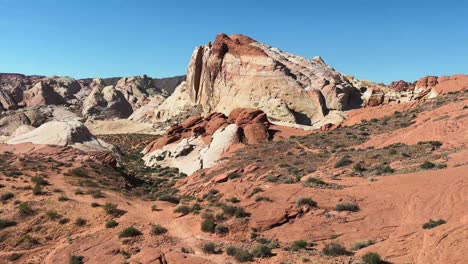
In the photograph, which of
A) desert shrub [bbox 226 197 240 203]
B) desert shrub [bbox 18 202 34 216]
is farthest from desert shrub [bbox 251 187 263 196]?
desert shrub [bbox 18 202 34 216]

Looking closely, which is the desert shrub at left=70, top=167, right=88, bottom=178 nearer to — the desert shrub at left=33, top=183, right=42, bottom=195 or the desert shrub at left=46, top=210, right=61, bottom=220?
the desert shrub at left=33, top=183, right=42, bottom=195

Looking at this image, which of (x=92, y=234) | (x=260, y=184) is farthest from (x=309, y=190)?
(x=92, y=234)

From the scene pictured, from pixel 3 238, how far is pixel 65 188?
798 centimetres

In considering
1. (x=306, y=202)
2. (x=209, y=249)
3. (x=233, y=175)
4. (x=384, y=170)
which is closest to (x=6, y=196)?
(x=209, y=249)

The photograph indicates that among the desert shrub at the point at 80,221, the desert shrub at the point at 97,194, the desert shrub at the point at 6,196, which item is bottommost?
the desert shrub at the point at 80,221

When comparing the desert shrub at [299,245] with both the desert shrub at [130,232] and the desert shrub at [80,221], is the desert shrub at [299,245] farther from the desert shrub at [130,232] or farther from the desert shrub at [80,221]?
the desert shrub at [80,221]

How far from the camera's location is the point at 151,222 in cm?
2275

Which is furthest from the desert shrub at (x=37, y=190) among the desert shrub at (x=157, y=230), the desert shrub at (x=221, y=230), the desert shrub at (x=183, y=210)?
the desert shrub at (x=221, y=230)

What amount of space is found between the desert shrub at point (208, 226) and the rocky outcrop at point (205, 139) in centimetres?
2299

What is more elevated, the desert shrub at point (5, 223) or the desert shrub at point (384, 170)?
the desert shrub at point (384, 170)

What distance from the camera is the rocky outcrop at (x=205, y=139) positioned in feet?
158

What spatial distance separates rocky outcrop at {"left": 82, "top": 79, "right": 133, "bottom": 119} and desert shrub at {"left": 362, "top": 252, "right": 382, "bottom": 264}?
118 m

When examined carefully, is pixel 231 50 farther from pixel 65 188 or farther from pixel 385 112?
pixel 65 188

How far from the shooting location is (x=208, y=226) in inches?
812
